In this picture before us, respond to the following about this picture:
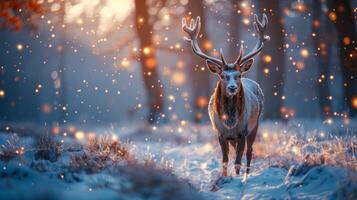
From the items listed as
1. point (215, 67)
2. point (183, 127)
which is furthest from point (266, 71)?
point (215, 67)

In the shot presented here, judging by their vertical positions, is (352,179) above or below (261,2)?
below

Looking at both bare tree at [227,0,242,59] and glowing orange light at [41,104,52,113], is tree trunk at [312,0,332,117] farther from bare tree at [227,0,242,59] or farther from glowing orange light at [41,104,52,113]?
glowing orange light at [41,104,52,113]

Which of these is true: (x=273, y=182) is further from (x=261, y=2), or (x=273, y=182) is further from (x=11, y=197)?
(x=261, y=2)

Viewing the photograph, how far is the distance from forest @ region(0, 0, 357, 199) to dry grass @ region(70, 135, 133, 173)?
0.07ft

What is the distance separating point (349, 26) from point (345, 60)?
1.22 meters

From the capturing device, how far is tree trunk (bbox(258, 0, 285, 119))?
1920cm

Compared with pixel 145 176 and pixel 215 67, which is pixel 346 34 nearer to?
pixel 215 67

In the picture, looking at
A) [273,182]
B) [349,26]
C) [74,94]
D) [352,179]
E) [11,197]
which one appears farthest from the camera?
[74,94]

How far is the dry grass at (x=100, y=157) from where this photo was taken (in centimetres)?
724

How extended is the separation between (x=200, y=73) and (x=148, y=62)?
339cm

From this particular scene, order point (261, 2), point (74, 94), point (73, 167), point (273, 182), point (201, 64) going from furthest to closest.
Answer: point (74, 94)
point (201, 64)
point (261, 2)
point (273, 182)
point (73, 167)

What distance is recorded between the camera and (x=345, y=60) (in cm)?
1873

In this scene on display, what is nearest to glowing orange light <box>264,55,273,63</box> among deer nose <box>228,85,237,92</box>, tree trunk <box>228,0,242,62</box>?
tree trunk <box>228,0,242,62</box>

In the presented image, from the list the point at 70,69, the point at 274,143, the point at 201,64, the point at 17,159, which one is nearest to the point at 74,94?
the point at 70,69
